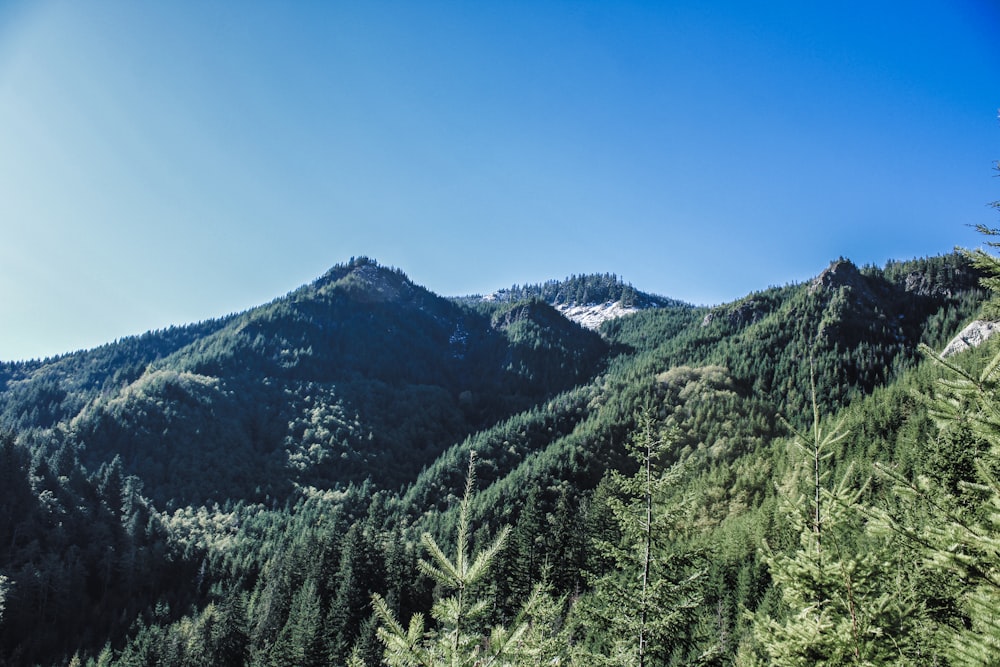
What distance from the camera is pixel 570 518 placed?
7031 centimetres

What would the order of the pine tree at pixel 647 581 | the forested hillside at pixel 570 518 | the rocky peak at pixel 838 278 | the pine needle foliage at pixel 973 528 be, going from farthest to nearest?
the rocky peak at pixel 838 278 → the pine tree at pixel 647 581 → the forested hillside at pixel 570 518 → the pine needle foliage at pixel 973 528

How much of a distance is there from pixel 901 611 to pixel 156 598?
131 m

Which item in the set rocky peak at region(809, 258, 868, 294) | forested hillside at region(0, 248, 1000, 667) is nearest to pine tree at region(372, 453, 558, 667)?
forested hillside at region(0, 248, 1000, 667)

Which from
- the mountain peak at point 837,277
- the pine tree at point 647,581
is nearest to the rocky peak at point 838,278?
the mountain peak at point 837,277

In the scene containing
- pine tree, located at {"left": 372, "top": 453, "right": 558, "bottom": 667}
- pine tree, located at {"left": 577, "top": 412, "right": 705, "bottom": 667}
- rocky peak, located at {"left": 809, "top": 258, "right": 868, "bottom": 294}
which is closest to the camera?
pine tree, located at {"left": 372, "top": 453, "right": 558, "bottom": 667}

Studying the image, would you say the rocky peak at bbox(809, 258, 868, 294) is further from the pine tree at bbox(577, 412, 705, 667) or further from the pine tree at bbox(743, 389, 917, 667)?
the pine tree at bbox(743, 389, 917, 667)

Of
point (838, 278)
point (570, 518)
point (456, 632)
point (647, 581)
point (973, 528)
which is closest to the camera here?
point (973, 528)

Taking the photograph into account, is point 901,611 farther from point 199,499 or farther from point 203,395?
point 203,395

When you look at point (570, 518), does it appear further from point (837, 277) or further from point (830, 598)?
point (837, 277)

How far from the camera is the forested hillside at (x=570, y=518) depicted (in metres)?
8.37

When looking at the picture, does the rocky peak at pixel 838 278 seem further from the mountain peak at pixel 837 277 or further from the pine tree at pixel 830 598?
the pine tree at pixel 830 598

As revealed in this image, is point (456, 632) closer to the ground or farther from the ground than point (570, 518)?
farther from the ground

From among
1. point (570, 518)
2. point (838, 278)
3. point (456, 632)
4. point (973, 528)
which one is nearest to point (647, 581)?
point (456, 632)

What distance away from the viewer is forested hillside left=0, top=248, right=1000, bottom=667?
329 inches
